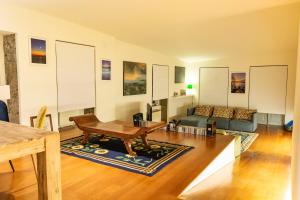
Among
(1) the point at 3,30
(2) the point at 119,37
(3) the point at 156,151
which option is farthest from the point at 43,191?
(2) the point at 119,37

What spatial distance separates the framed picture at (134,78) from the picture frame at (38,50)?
2.29 m

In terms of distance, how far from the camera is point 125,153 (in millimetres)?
3814

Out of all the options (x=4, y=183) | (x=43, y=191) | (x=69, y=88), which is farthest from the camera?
(x=69, y=88)

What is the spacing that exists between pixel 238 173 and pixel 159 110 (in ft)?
12.6

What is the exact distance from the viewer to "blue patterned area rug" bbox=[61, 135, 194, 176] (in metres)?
3.33

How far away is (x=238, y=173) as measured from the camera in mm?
4230

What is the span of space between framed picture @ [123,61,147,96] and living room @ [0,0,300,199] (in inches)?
1.1

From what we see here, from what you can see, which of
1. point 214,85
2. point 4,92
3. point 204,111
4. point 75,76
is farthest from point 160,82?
point 4,92

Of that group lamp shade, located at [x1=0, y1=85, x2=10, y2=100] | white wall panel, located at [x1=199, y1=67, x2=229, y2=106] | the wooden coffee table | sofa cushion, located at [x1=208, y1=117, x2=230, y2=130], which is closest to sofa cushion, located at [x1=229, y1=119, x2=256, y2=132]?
sofa cushion, located at [x1=208, y1=117, x2=230, y2=130]

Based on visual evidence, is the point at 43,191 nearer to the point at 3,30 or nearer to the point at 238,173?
the point at 3,30

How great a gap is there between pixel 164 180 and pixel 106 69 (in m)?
3.55

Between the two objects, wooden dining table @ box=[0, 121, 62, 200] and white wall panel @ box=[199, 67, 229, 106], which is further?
white wall panel @ box=[199, 67, 229, 106]

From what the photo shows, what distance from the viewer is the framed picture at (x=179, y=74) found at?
8672 mm

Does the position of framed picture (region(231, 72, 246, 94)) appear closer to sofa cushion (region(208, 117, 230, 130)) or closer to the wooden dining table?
sofa cushion (region(208, 117, 230, 130))
